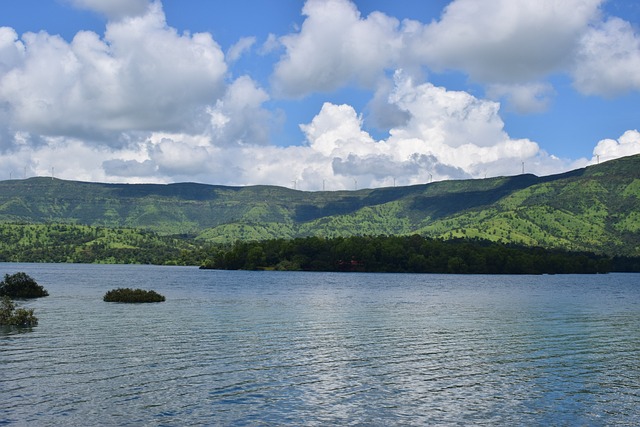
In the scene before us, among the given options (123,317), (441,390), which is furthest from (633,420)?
(123,317)

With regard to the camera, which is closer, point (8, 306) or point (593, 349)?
point (593, 349)

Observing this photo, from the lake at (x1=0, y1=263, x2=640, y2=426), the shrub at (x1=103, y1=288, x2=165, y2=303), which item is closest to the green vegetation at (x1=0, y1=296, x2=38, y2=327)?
the lake at (x1=0, y1=263, x2=640, y2=426)

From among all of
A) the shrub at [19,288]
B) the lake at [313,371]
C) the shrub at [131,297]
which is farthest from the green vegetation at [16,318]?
the shrub at [19,288]

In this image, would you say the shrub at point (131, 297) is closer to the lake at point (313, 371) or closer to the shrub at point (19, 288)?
the shrub at point (19, 288)

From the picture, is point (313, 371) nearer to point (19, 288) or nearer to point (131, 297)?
point (131, 297)

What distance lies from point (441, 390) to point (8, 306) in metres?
55.3

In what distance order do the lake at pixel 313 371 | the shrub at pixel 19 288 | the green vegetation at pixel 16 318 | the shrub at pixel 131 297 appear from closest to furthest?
the lake at pixel 313 371 → the green vegetation at pixel 16 318 → the shrub at pixel 131 297 → the shrub at pixel 19 288

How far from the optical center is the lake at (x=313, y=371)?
35.1 m

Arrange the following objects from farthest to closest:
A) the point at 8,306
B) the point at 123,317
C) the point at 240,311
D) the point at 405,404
Result: the point at 240,311, the point at 123,317, the point at 8,306, the point at 405,404

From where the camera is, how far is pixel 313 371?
47438 millimetres

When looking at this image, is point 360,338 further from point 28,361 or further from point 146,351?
point 28,361

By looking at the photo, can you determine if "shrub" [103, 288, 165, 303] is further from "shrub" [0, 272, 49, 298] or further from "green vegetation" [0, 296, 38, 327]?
"green vegetation" [0, 296, 38, 327]

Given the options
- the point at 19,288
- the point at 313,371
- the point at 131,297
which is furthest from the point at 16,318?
the point at 19,288

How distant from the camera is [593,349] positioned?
62.5 metres
